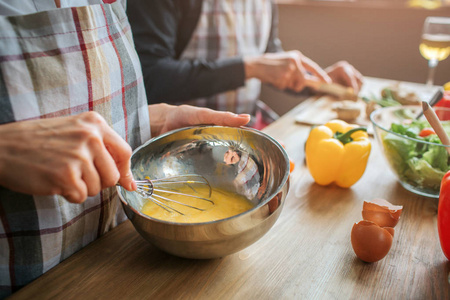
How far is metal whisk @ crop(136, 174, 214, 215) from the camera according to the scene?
2.11 ft

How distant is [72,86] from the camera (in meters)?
0.57

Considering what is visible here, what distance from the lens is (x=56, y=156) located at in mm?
443

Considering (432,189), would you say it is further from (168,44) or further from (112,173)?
(168,44)

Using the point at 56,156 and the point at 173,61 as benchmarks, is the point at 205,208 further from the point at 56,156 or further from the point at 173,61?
the point at 173,61

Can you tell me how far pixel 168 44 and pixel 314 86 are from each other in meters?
0.63

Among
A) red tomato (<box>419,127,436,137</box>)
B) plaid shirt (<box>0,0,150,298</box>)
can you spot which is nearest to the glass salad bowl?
red tomato (<box>419,127,436,137</box>)

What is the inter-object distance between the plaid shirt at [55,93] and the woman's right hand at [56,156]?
0.25 feet

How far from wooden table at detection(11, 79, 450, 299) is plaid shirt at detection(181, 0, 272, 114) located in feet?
3.09

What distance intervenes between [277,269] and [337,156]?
0.35m

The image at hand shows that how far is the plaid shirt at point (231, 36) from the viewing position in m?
1.48

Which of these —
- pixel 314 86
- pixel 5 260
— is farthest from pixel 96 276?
pixel 314 86

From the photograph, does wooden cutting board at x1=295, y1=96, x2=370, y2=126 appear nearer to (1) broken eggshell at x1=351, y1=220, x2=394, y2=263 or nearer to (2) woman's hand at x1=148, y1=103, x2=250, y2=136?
(2) woman's hand at x1=148, y1=103, x2=250, y2=136

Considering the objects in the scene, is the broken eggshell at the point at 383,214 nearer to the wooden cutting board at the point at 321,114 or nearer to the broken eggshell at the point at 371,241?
the broken eggshell at the point at 371,241

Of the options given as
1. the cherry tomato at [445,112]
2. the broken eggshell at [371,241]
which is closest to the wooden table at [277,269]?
the broken eggshell at [371,241]
